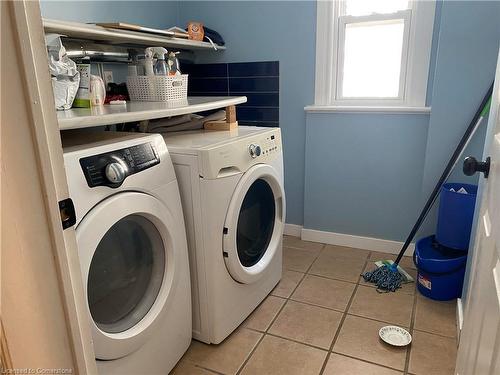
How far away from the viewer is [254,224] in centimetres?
178

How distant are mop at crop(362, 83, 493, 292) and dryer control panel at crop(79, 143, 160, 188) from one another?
1.41 meters

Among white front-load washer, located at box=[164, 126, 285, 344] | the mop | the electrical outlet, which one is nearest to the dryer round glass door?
white front-load washer, located at box=[164, 126, 285, 344]

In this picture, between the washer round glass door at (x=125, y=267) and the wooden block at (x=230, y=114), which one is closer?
the washer round glass door at (x=125, y=267)

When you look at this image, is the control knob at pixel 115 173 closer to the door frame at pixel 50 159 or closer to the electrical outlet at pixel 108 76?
the door frame at pixel 50 159

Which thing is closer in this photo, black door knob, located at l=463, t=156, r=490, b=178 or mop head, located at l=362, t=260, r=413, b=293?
black door knob, located at l=463, t=156, r=490, b=178

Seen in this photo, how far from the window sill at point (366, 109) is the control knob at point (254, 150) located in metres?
0.84

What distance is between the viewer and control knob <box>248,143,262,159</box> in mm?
1561

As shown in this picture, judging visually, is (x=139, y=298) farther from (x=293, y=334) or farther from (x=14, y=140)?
(x=14, y=140)

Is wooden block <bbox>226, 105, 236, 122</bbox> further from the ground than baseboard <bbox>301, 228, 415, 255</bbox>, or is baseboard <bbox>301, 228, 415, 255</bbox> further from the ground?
wooden block <bbox>226, 105, 236, 122</bbox>

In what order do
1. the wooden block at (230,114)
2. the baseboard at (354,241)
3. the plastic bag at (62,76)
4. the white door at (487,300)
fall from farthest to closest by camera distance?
the baseboard at (354,241) < the wooden block at (230,114) < the plastic bag at (62,76) < the white door at (487,300)

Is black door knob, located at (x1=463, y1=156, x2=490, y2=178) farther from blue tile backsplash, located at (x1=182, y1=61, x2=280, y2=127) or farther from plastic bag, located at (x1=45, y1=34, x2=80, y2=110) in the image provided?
blue tile backsplash, located at (x1=182, y1=61, x2=280, y2=127)

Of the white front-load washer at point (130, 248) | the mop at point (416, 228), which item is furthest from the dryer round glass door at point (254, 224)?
the mop at point (416, 228)

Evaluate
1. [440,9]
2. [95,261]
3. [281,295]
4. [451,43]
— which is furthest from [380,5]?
[95,261]

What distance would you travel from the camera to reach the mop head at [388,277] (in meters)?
1.97
